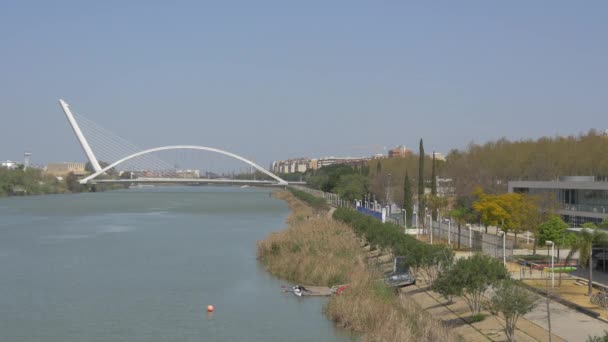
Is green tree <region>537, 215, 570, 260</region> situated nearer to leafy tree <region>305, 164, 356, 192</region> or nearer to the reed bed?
the reed bed

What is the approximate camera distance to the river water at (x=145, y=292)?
14219 millimetres

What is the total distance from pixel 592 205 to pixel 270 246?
9900 mm

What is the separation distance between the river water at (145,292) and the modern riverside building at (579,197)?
1018 centimetres

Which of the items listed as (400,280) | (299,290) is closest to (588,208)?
(400,280)

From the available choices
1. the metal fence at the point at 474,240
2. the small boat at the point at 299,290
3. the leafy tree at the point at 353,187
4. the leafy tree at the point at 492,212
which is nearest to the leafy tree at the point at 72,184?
the leafy tree at the point at 353,187

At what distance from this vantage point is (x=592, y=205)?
81.3 ft

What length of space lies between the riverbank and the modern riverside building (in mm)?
6834

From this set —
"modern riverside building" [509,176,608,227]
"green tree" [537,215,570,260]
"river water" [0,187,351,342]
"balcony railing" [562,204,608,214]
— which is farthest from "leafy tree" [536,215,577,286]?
"balcony railing" [562,204,608,214]

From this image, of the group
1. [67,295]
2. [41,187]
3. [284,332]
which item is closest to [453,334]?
[284,332]

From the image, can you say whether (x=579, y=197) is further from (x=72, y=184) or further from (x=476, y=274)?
(x=72, y=184)

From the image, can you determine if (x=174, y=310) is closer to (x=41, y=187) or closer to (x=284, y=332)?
(x=284, y=332)

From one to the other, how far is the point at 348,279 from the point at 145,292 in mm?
4522

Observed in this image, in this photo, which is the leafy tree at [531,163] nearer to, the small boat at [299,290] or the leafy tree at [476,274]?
the small boat at [299,290]

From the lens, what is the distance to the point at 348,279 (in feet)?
58.2
